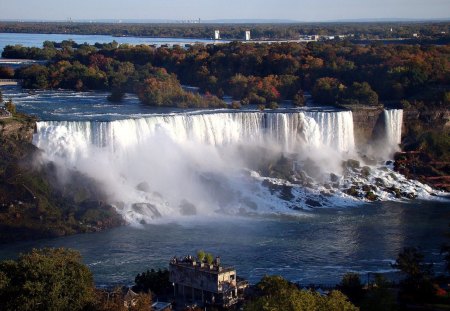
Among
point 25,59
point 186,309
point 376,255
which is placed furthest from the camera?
point 25,59

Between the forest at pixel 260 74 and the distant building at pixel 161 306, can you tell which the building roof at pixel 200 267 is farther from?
the forest at pixel 260 74

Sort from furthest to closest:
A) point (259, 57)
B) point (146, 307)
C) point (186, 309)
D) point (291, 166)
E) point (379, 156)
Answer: point (259, 57)
point (379, 156)
point (291, 166)
point (186, 309)
point (146, 307)

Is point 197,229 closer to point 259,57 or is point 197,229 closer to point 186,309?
point 186,309

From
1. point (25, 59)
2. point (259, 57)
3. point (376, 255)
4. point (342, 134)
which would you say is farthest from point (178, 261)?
point (25, 59)

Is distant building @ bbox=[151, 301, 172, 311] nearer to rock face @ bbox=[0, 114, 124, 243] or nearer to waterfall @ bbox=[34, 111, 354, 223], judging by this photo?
rock face @ bbox=[0, 114, 124, 243]

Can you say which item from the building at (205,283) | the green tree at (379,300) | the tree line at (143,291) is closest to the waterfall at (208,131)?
the tree line at (143,291)
